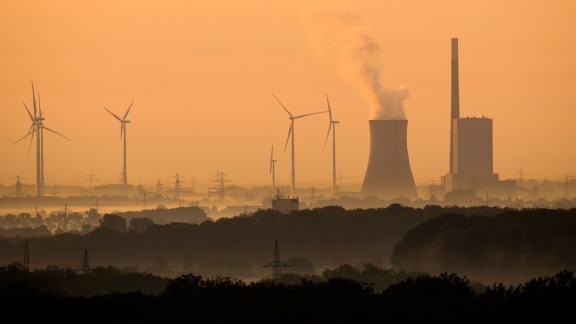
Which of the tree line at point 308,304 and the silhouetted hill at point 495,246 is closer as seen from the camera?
the tree line at point 308,304

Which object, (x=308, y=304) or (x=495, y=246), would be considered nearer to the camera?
(x=308, y=304)

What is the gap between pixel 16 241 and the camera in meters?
192

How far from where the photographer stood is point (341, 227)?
194m

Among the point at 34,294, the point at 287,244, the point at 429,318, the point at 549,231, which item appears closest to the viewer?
the point at 429,318

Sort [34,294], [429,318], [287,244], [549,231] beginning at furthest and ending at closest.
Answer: [287,244], [549,231], [34,294], [429,318]

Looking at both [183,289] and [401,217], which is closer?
[183,289]

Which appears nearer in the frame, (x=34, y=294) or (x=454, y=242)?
(x=34, y=294)

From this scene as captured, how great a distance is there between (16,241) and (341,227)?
37.7 meters

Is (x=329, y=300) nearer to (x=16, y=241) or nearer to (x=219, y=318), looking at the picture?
(x=219, y=318)

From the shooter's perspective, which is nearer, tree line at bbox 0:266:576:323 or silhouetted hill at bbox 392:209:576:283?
tree line at bbox 0:266:576:323

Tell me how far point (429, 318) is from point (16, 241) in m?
132

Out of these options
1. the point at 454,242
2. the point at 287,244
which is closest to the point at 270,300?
the point at 454,242

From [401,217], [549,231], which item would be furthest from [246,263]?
[549,231]

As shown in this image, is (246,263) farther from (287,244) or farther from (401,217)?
(401,217)
